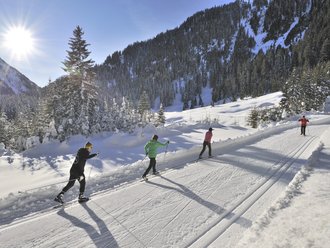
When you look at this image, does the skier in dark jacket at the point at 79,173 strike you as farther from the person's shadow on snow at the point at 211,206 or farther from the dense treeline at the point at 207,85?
the dense treeline at the point at 207,85

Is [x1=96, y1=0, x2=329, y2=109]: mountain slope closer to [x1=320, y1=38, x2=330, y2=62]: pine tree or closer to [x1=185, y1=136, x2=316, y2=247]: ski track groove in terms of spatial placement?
[x1=320, y1=38, x2=330, y2=62]: pine tree

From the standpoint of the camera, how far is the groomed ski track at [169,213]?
6.36 meters

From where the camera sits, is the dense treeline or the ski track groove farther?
the dense treeline

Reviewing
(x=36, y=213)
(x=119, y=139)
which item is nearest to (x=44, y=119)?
(x=119, y=139)

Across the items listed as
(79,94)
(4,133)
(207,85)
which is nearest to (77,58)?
(79,94)

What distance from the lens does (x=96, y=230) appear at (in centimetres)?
675

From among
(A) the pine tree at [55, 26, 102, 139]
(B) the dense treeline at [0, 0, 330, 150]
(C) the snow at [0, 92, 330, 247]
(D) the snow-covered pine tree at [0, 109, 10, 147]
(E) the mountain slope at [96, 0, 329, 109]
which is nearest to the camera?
(C) the snow at [0, 92, 330, 247]

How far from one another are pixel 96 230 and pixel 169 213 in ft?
6.56

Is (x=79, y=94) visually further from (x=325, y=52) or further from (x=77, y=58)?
(x=325, y=52)

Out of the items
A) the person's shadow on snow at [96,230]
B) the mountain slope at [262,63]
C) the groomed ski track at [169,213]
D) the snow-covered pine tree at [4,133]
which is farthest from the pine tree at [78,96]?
the mountain slope at [262,63]

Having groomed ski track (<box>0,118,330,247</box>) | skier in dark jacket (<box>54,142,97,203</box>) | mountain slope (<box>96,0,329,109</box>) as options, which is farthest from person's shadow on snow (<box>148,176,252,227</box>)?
mountain slope (<box>96,0,329,109</box>)

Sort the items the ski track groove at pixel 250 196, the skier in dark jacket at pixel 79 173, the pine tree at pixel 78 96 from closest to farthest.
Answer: the ski track groove at pixel 250 196, the skier in dark jacket at pixel 79 173, the pine tree at pixel 78 96

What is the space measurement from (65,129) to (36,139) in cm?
409

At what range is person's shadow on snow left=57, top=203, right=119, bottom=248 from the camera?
20.2 feet
